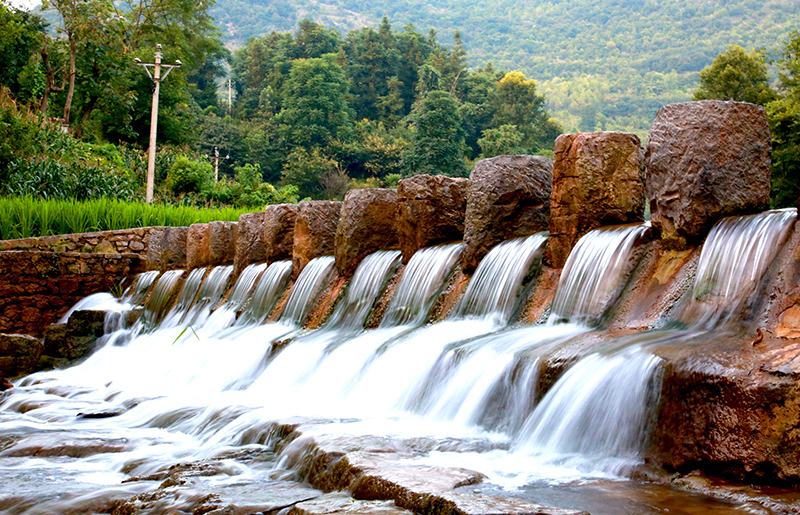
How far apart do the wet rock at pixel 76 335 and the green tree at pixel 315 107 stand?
46.9 meters

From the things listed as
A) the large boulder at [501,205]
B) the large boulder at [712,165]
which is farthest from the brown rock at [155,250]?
the large boulder at [712,165]

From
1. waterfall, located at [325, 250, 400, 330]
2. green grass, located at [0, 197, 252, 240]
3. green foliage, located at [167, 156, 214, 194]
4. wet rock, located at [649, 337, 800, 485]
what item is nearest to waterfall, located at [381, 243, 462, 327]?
waterfall, located at [325, 250, 400, 330]

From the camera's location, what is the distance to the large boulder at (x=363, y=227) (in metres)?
7.50

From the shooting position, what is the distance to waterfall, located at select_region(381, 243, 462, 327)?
603cm

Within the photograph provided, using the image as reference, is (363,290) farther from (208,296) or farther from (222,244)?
(222,244)

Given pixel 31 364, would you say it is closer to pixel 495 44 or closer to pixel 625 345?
pixel 625 345

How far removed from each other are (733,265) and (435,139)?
1801 inches

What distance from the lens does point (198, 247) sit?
1149 cm

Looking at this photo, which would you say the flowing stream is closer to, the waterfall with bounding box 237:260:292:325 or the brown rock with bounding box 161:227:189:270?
the waterfall with bounding box 237:260:292:325

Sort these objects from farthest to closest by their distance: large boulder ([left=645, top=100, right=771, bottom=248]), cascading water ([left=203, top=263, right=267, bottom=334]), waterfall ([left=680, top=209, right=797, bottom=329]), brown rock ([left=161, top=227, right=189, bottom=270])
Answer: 1. brown rock ([left=161, top=227, right=189, bottom=270])
2. cascading water ([left=203, top=263, right=267, bottom=334])
3. large boulder ([left=645, top=100, right=771, bottom=248])
4. waterfall ([left=680, top=209, right=797, bottom=329])

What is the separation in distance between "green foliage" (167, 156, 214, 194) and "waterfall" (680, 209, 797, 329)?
19352 millimetres

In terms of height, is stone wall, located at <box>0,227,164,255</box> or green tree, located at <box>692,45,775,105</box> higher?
green tree, located at <box>692,45,775,105</box>

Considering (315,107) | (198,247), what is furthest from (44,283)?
(315,107)

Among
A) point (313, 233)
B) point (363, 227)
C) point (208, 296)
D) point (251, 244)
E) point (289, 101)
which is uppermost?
point (289, 101)
